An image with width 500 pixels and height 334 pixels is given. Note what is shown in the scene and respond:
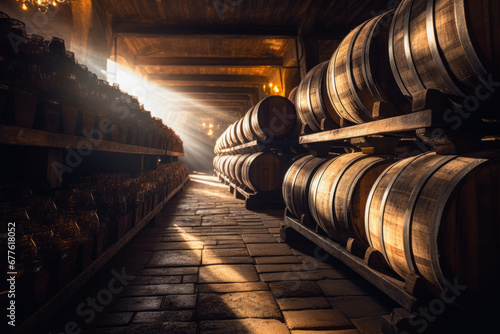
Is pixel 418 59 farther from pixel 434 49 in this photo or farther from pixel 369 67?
pixel 369 67

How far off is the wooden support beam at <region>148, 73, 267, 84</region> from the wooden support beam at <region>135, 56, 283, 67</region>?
219cm

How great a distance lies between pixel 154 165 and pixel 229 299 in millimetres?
5587

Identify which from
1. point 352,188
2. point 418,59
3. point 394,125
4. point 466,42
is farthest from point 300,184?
point 466,42

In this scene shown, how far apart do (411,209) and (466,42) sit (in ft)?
2.92

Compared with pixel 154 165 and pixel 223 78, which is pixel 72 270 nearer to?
pixel 154 165

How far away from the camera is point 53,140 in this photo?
5.92ft

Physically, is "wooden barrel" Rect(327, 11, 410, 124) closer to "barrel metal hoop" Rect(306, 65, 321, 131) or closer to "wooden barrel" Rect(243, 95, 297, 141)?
"barrel metal hoop" Rect(306, 65, 321, 131)

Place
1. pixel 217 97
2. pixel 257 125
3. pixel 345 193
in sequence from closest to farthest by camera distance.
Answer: pixel 345 193 → pixel 257 125 → pixel 217 97

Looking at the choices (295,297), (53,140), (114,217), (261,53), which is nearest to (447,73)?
(295,297)

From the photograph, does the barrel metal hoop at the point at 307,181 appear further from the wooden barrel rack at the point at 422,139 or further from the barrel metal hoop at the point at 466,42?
the barrel metal hoop at the point at 466,42

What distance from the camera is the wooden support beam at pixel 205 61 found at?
10.1 metres

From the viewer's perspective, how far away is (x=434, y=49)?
1464 mm

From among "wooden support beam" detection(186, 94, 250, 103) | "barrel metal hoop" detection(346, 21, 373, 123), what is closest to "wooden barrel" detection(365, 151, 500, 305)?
"barrel metal hoop" detection(346, 21, 373, 123)

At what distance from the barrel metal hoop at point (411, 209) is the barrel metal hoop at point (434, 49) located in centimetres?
40
